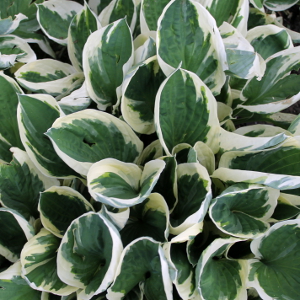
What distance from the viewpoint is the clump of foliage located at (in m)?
0.64

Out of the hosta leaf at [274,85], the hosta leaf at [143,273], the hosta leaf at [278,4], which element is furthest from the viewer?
the hosta leaf at [278,4]

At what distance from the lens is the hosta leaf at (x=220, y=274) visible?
24.3 inches

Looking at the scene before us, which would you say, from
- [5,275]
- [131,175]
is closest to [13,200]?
[5,275]

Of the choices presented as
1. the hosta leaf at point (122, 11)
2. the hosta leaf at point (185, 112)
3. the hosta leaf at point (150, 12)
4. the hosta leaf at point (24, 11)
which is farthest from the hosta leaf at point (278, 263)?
the hosta leaf at point (24, 11)

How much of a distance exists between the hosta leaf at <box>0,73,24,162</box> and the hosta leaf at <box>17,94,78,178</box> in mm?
101

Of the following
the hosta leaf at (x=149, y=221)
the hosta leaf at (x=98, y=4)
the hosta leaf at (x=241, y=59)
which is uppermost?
the hosta leaf at (x=98, y=4)

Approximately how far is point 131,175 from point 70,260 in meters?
0.21

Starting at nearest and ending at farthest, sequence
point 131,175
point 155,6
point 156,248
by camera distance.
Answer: point 156,248
point 131,175
point 155,6

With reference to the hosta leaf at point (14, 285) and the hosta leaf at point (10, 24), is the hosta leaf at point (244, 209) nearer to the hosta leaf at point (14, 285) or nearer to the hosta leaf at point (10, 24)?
the hosta leaf at point (14, 285)

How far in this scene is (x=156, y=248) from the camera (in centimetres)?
59

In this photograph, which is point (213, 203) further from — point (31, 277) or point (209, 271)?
point (31, 277)

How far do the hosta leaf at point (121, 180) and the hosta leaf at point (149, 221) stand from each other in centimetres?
4

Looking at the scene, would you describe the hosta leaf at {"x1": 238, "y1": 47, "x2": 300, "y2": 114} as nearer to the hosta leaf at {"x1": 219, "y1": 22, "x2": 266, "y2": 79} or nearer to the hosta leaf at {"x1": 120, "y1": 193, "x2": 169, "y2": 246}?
the hosta leaf at {"x1": 219, "y1": 22, "x2": 266, "y2": 79}

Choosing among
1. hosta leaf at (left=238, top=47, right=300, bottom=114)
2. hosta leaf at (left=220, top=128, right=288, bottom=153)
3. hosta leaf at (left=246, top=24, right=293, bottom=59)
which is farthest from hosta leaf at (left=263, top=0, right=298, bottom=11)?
hosta leaf at (left=220, top=128, right=288, bottom=153)
